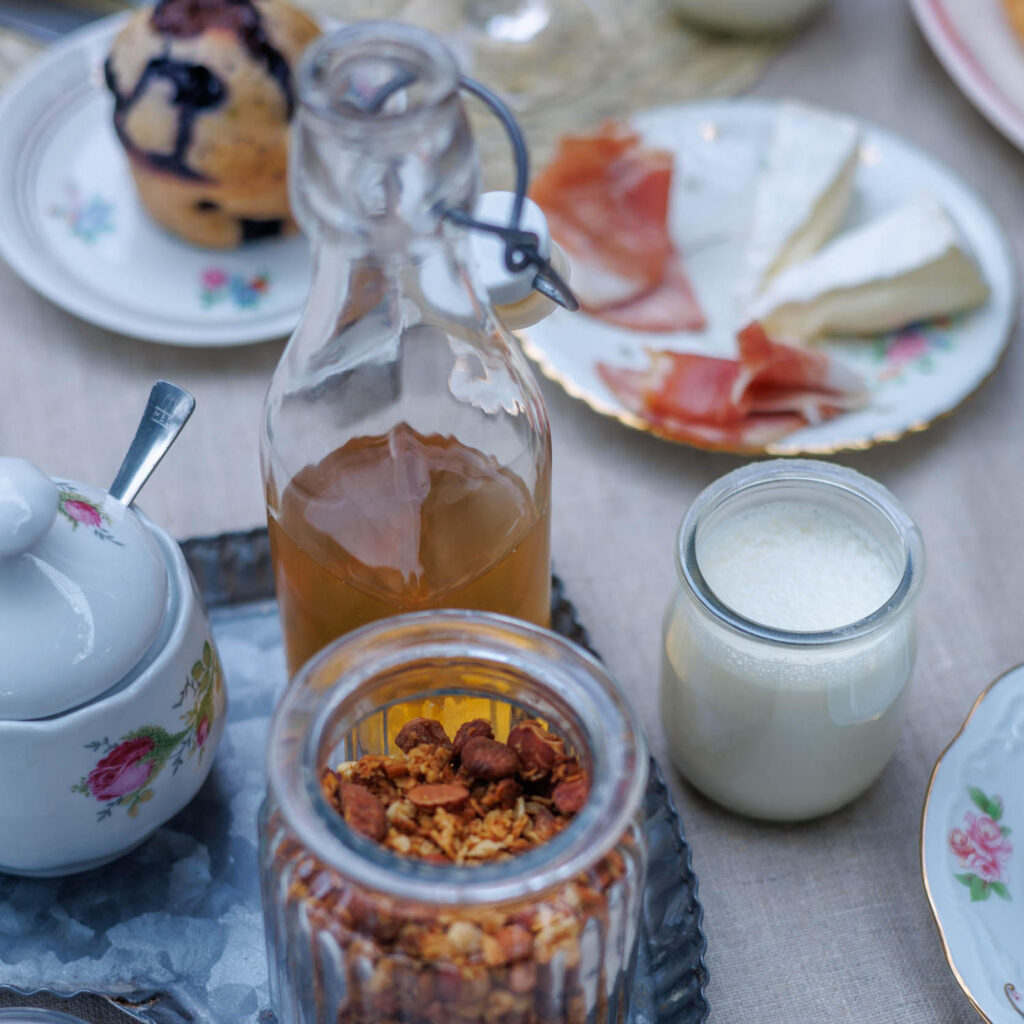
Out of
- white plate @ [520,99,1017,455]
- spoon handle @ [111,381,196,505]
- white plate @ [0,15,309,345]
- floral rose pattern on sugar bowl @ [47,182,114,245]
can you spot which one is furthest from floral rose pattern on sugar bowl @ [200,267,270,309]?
spoon handle @ [111,381,196,505]

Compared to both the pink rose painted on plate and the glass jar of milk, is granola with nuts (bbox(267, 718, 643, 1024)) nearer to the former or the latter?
Result: the glass jar of milk

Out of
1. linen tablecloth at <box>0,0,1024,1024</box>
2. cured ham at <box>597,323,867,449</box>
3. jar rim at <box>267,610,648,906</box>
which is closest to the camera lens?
jar rim at <box>267,610,648,906</box>

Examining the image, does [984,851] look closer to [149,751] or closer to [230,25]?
[149,751]

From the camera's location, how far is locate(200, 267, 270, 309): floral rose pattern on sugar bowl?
1.03 meters

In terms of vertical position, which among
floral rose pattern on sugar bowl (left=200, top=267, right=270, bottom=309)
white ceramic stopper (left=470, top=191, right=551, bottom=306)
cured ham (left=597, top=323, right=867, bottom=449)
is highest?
white ceramic stopper (left=470, top=191, right=551, bottom=306)

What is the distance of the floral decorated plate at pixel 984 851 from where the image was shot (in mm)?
640

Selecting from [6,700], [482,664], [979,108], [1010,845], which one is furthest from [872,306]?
[6,700]

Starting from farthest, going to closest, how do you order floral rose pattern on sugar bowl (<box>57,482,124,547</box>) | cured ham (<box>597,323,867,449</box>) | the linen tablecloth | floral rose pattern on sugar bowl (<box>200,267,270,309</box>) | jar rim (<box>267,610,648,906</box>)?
floral rose pattern on sugar bowl (<box>200,267,270,309</box>) → cured ham (<box>597,323,867,449</box>) → the linen tablecloth → floral rose pattern on sugar bowl (<box>57,482,124,547</box>) → jar rim (<box>267,610,648,906</box>)

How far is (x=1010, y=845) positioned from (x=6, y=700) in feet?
1.70

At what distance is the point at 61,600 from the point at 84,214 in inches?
24.6

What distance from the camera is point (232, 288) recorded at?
1039 mm

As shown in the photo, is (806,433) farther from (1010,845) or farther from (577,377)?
(1010,845)

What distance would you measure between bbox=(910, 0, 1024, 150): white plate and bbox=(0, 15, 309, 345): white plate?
2.04 feet

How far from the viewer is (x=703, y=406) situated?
0.93 m
